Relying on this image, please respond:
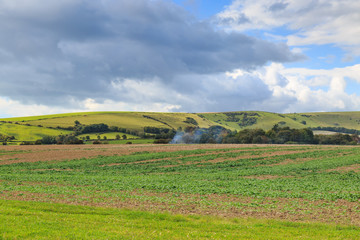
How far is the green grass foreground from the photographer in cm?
1348

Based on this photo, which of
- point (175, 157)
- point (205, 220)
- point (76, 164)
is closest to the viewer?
point (205, 220)

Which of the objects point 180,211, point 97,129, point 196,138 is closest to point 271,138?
point 196,138

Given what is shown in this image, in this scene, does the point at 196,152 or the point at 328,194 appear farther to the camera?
the point at 196,152

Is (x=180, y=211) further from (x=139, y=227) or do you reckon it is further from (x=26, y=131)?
(x=26, y=131)

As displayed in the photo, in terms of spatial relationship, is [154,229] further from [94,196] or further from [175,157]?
[175,157]

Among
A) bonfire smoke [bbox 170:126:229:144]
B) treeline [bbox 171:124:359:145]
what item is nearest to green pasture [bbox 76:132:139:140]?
bonfire smoke [bbox 170:126:229:144]

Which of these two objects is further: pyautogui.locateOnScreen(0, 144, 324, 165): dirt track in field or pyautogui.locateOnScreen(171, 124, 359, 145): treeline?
pyautogui.locateOnScreen(171, 124, 359, 145): treeline

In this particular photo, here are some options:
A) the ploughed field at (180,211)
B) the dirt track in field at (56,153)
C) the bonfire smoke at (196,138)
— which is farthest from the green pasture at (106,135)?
the ploughed field at (180,211)

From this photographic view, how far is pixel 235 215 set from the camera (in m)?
19.1

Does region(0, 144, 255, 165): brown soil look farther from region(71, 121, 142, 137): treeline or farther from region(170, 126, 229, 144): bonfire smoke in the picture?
region(71, 121, 142, 137): treeline

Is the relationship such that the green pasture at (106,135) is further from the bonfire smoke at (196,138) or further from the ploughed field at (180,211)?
the ploughed field at (180,211)

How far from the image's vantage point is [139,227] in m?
15.1

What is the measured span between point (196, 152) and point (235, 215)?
54.2 metres

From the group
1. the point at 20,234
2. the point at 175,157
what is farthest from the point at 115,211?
the point at 175,157
